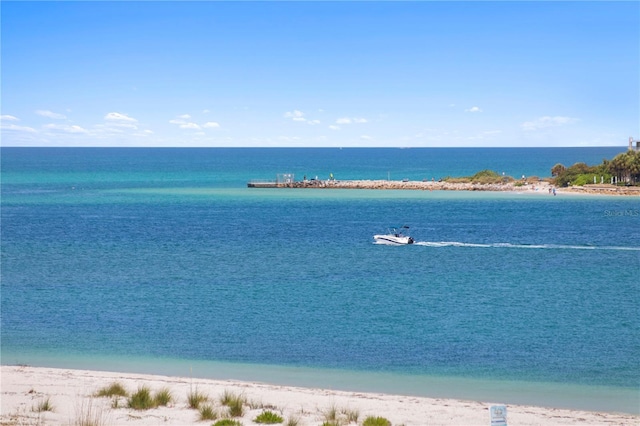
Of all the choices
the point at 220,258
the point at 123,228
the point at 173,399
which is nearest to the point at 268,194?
the point at 123,228

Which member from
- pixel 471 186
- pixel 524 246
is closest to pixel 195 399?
pixel 524 246

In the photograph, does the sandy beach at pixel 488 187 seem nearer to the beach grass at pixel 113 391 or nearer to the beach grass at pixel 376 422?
the beach grass at pixel 376 422

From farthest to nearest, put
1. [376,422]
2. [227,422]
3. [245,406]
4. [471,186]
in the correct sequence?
[471,186] < [245,406] < [376,422] < [227,422]

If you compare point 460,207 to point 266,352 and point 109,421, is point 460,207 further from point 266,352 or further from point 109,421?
point 109,421

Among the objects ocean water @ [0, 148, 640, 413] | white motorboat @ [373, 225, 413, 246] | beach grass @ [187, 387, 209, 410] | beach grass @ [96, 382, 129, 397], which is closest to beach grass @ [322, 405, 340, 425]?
beach grass @ [187, 387, 209, 410]

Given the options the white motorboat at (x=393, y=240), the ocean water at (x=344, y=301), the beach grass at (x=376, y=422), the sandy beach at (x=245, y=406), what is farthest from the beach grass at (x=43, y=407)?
the white motorboat at (x=393, y=240)

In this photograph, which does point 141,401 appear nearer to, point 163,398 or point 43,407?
point 163,398

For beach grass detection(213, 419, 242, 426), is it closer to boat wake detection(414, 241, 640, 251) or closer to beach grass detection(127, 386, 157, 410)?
beach grass detection(127, 386, 157, 410)
